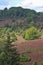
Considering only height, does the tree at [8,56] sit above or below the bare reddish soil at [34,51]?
above

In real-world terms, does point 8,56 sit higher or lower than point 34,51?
higher

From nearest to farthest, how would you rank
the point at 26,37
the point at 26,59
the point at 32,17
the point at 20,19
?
the point at 26,59
the point at 26,37
the point at 32,17
the point at 20,19

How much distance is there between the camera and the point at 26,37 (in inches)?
3447

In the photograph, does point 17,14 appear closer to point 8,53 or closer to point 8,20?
point 8,20

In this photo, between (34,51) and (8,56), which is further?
(34,51)

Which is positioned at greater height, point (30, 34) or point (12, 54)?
point (12, 54)

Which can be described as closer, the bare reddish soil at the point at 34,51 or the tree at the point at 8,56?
the tree at the point at 8,56

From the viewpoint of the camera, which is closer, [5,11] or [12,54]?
[12,54]

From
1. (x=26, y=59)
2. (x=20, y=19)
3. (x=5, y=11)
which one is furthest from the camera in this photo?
(x=5, y=11)

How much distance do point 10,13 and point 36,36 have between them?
106 m

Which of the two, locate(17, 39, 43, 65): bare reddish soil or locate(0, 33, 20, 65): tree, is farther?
locate(17, 39, 43, 65): bare reddish soil

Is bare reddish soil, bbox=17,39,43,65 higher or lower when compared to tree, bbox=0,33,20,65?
lower

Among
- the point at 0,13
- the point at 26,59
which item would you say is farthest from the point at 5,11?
the point at 26,59

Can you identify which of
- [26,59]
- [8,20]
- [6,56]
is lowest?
[8,20]
